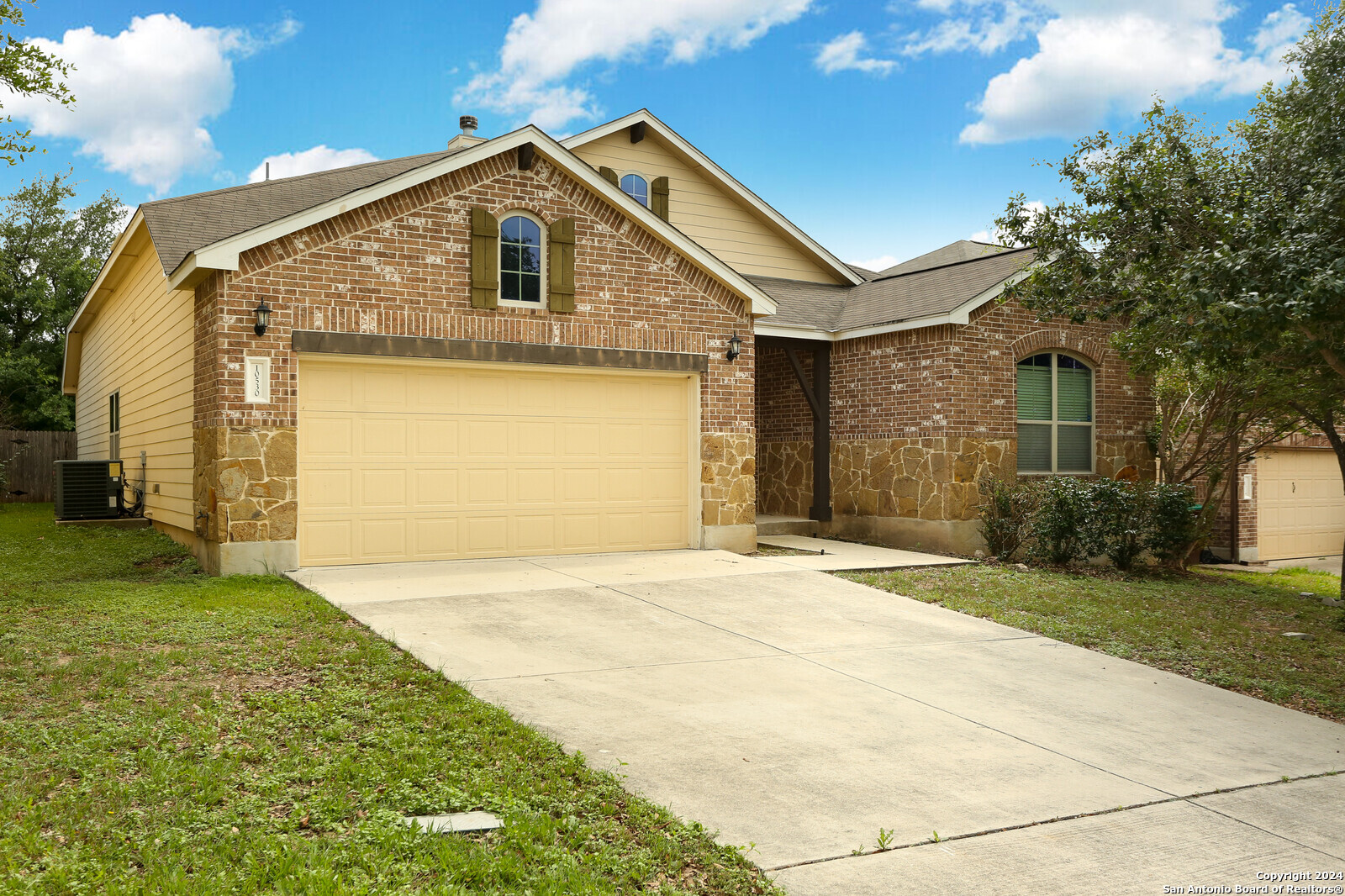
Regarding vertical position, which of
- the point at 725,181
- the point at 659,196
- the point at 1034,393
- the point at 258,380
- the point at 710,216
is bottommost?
the point at 258,380

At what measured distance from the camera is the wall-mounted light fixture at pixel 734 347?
13.7 metres

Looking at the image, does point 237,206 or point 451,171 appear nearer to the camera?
point 451,171

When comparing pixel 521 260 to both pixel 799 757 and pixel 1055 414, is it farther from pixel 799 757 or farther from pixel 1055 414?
pixel 1055 414

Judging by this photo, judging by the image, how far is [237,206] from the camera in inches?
517

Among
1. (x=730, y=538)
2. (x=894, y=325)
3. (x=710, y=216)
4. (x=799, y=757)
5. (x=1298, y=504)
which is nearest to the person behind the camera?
(x=799, y=757)

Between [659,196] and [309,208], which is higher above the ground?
[659,196]

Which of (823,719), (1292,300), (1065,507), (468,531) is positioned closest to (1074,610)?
(1065,507)

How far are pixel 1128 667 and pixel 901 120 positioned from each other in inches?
667

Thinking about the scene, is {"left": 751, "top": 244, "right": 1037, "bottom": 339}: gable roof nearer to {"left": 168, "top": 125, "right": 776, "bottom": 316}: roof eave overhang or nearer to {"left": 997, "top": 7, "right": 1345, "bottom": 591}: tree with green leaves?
{"left": 168, "top": 125, "right": 776, "bottom": 316}: roof eave overhang

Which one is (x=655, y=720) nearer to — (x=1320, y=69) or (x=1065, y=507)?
(x=1320, y=69)

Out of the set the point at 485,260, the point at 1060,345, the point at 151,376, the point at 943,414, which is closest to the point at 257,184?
the point at 151,376

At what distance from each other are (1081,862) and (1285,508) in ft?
62.4

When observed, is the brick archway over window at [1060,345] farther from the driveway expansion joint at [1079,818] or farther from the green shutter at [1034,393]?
the driveway expansion joint at [1079,818]

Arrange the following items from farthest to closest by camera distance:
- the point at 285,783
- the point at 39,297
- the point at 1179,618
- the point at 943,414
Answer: the point at 39,297
the point at 943,414
the point at 1179,618
the point at 285,783
